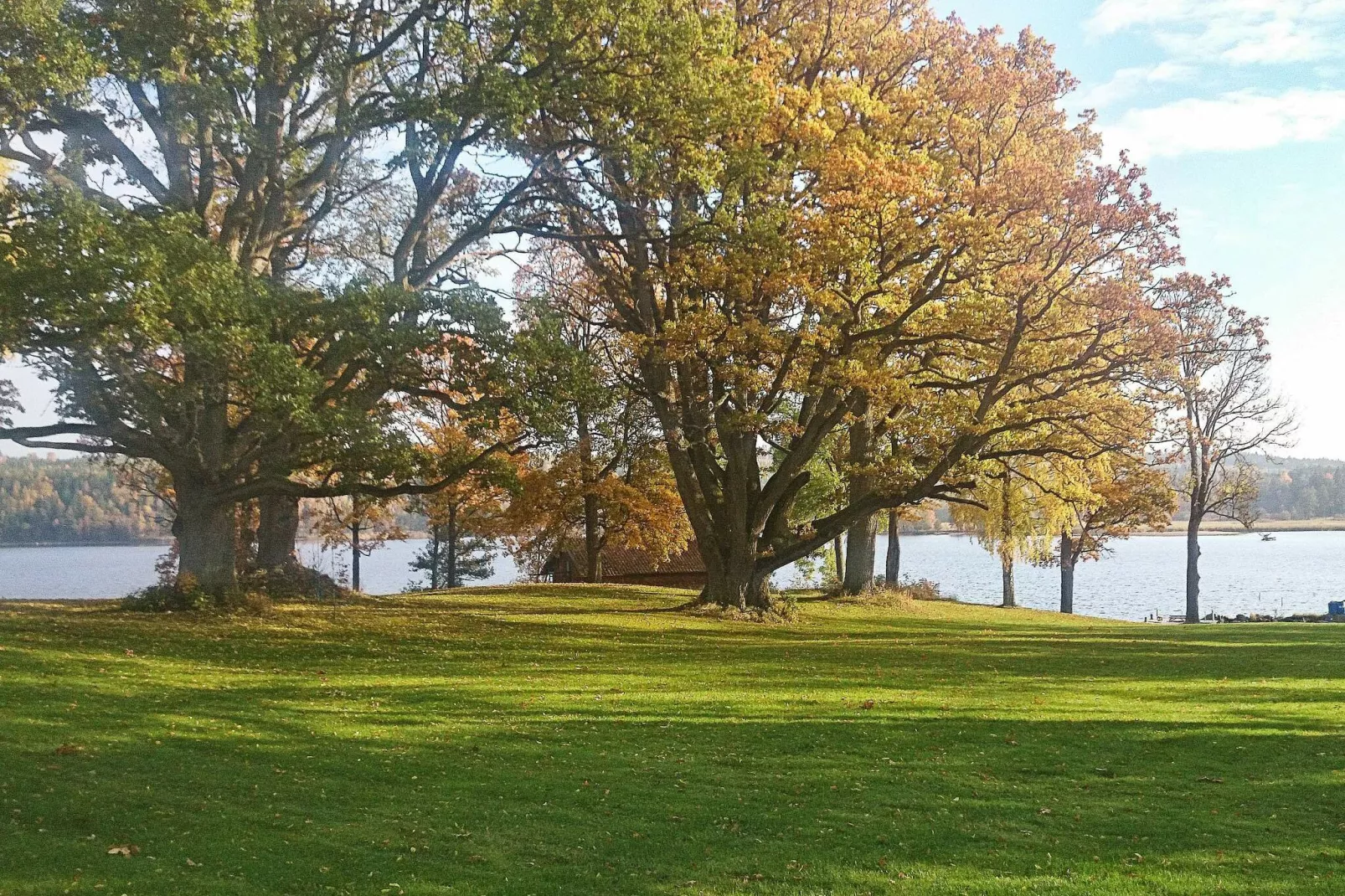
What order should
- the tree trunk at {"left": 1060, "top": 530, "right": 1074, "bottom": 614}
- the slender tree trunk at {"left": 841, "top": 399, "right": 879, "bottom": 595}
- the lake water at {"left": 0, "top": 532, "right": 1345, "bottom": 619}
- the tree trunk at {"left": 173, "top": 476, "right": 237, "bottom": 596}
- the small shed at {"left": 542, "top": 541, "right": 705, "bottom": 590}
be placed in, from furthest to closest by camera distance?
the lake water at {"left": 0, "top": 532, "right": 1345, "bottom": 619} → the small shed at {"left": 542, "top": 541, "right": 705, "bottom": 590} → the tree trunk at {"left": 1060, "top": 530, "right": 1074, "bottom": 614} → the slender tree trunk at {"left": 841, "top": 399, "right": 879, "bottom": 595} → the tree trunk at {"left": 173, "top": 476, "right": 237, "bottom": 596}

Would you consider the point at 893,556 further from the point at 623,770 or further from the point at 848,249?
the point at 623,770

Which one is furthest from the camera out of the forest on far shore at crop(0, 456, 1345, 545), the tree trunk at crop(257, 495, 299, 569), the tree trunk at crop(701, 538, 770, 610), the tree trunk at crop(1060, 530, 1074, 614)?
the forest on far shore at crop(0, 456, 1345, 545)

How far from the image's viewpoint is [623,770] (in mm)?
9430

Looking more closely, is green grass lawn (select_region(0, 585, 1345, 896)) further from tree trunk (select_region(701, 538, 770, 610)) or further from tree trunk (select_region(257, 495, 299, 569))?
tree trunk (select_region(701, 538, 770, 610))

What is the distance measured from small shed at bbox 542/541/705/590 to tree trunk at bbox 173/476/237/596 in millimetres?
30718

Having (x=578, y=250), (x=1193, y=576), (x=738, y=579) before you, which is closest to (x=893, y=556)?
(x=1193, y=576)

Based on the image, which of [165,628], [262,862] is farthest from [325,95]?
[262,862]

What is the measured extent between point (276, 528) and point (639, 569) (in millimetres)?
28310

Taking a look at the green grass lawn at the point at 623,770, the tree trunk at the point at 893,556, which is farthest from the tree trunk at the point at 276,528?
the tree trunk at the point at 893,556

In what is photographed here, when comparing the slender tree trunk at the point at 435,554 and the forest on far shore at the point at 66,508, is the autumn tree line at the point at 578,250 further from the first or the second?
the forest on far shore at the point at 66,508

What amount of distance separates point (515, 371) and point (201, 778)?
989cm

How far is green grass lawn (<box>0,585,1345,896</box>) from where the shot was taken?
6.79 metres

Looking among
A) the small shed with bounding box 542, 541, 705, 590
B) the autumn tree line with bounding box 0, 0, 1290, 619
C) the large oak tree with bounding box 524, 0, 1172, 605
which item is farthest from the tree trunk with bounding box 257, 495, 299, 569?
the small shed with bounding box 542, 541, 705, 590

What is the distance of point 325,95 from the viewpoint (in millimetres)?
18266
